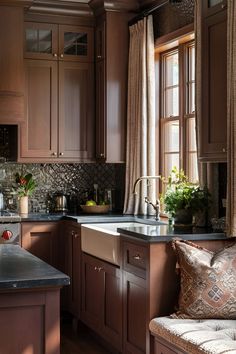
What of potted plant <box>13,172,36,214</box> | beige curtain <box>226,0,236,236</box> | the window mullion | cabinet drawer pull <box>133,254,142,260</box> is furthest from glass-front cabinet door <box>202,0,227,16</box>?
potted plant <box>13,172,36,214</box>

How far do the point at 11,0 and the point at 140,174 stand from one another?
1.93m

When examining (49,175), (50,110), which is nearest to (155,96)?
(50,110)

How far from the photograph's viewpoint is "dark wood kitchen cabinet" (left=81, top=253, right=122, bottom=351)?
4.31 meters

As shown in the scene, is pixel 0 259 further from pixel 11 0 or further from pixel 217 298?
pixel 11 0

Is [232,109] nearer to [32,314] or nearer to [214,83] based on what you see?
[214,83]

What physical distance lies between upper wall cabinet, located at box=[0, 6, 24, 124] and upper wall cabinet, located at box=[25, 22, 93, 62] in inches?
7.4

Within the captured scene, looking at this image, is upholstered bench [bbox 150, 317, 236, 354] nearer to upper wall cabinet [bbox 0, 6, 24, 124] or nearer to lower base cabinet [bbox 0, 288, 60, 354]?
lower base cabinet [bbox 0, 288, 60, 354]

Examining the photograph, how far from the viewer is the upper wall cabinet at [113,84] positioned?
18.7 ft

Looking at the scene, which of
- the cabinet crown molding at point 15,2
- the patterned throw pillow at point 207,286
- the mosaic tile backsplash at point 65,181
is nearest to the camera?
the patterned throw pillow at point 207,286

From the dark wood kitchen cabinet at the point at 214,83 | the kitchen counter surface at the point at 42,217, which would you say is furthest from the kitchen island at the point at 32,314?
the kitchen counter surface at the point at 42,217

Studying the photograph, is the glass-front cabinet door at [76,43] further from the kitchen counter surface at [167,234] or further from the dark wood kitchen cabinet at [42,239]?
the kitchen counter surface at [167,234]

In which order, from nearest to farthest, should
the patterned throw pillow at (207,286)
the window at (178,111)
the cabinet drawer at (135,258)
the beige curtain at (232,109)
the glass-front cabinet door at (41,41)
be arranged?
the patterned throw pillow at (207,286) < the beige curtain at (232,109) < the cabinet drawer at (135,258) < the window at (178,111) < the glass-front cabinet door at (41,41)

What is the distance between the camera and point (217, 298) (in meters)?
3.47

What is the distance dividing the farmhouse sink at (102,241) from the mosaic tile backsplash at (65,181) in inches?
39.7
